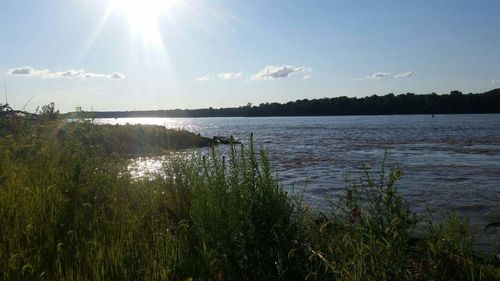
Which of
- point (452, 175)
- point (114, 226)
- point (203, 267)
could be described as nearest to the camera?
point (203, 267)

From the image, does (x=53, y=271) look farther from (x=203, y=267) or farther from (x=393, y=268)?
(x=393, y=268)

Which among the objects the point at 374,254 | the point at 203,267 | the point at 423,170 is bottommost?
the point at 423,170

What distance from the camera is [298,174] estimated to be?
19.2 m

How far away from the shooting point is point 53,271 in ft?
14.3

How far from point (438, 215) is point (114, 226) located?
8.38m

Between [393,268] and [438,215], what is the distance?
24.2ft

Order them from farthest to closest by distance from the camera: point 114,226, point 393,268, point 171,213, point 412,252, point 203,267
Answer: point 171,213 < point 412,252 < point 114,226 < point 203,267 < point 393,268

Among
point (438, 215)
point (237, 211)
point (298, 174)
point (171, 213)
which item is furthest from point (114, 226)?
point (298, 174)

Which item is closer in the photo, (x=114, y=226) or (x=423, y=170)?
(x=114, y=226)

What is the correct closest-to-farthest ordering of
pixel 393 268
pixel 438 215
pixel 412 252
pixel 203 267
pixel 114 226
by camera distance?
pixel 393 268
pixel 203 267
pixel 114 226
pixel 412 252
pixel 438 215

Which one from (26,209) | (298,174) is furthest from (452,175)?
(26,209)

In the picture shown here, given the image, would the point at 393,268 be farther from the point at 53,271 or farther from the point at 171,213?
the point at 171,213

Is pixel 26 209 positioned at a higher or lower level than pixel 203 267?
higher

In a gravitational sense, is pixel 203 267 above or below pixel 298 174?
above
